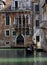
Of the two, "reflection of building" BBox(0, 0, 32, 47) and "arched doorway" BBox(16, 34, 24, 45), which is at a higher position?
"reflection of building" BBox(0, 0, 32, 47)

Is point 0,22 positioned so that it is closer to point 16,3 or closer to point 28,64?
point 16,3

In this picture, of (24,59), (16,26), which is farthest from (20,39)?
(24,59)

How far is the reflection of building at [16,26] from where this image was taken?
34250 millimetres

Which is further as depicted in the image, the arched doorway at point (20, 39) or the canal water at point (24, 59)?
the arched doorway at point (20, 39)

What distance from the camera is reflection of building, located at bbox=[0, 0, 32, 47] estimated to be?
34.2 metres

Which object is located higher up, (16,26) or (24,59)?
(16,26)

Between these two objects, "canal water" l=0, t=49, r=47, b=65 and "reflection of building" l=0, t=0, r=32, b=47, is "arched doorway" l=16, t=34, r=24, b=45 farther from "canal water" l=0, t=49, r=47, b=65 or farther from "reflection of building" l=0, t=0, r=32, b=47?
"canal water" l=0, t=49, r=47, b=65

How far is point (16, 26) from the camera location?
34219 mm

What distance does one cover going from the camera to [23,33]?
34344mm

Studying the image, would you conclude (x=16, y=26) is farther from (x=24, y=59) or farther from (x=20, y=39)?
(x=24, y=59)

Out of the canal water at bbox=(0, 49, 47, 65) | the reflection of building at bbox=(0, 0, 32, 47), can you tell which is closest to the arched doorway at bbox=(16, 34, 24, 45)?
the reflection of building at bbox=(0, 0, 32, 47)

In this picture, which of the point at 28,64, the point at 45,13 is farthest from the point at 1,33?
the point at 28,64

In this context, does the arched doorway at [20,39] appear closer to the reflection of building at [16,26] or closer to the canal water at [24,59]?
the reflection of building at [16,26]

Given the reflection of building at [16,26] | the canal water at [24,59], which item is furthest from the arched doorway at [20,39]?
the canal water at [24,59]
